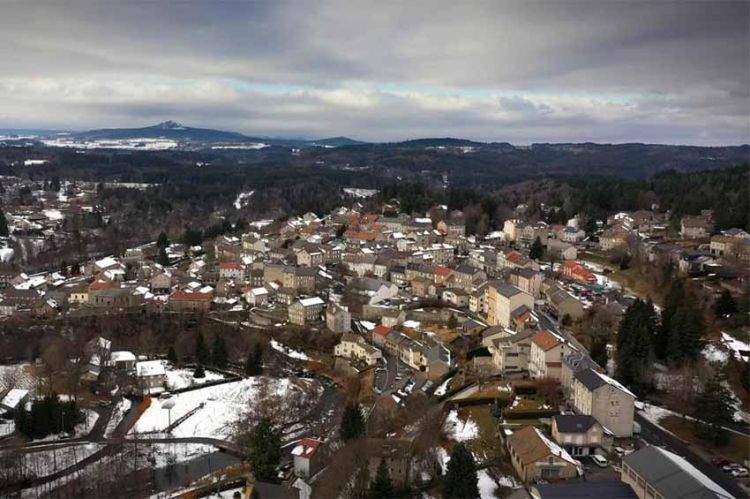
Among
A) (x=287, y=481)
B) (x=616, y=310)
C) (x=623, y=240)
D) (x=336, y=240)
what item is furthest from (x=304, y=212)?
(x=287, y=481)

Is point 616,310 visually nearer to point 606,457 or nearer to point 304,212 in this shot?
point 606,457

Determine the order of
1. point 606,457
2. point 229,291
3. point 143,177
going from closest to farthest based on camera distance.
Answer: point 606,457 < point 229,291 < point 143,177

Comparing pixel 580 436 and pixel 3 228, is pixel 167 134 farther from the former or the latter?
pixel 580 436

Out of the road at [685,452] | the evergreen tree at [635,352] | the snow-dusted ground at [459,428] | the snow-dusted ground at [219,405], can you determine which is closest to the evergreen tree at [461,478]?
the snow-dusted ground at [459,428]

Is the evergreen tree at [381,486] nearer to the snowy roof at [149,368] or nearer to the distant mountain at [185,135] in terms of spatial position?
the snowy roof at [149,368]

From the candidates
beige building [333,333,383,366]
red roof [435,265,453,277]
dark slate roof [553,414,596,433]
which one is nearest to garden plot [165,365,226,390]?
beige building [333,333,383,366]

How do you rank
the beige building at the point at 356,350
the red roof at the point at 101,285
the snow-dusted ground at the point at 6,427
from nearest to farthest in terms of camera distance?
the snow-dusted ground at the point at 6,427 < the beige building at the point at 356,350 < the red roof at the point at 101,285
